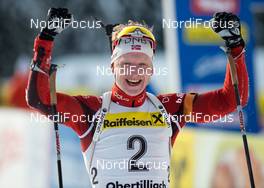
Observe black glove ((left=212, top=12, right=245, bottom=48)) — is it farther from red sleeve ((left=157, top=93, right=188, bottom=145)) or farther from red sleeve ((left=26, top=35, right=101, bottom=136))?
red sleeve ((left=26, top=35, right=101, bottom=136))

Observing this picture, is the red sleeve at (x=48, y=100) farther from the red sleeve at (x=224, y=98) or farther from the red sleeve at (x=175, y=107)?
Answer: the red sleeve at (x=224, y=98)

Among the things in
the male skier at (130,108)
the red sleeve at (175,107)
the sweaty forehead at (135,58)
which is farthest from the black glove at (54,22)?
the red sleeve at (175,107)

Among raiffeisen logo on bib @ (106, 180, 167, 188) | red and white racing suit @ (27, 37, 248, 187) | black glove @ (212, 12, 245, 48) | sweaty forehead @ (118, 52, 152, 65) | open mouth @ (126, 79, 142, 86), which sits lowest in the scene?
raiffeisen logo on bib @ (106, 180, 167, 188)

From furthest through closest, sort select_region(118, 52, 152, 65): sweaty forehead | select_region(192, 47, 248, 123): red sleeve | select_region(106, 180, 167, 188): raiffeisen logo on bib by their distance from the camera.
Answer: select_region(192, 47, 248, 123): red sleeve → select_region(118, 52, 152, 65): sweaty forehead → select_region(106, 180, 167, 188): raiffeisen logo on bib

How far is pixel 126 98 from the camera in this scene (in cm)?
473

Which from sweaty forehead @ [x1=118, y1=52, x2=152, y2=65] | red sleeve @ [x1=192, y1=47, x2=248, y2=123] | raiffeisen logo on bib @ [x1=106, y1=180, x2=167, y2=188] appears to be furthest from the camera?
red sleeve @ [x1=192, y1=47, x2=248, y2=123]

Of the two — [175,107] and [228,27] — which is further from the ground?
[228,27]

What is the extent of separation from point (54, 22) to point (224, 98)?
3.59 feet

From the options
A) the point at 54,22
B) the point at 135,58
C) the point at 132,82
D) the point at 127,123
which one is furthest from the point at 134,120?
the point at 54,22

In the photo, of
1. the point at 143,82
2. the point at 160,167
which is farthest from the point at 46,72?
the point at 160,167

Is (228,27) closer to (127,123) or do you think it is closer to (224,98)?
(224,98)

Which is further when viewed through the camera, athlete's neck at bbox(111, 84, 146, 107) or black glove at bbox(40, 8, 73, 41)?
athlete's neck at bbox(111, 84, 146, 107)

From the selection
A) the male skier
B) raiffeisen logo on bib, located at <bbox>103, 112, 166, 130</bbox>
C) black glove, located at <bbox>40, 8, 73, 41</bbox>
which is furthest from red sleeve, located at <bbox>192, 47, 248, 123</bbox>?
black glove, located at <bbox>40, 8, 73, 41</bbox>

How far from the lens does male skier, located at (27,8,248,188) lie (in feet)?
15.1
